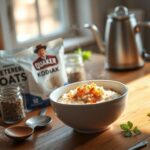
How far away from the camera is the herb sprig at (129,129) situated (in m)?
0.97

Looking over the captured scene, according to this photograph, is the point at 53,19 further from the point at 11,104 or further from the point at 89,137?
the point at 89,137

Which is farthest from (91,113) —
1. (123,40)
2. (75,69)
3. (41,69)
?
(123,40)

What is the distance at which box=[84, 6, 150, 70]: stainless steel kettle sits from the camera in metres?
1.52

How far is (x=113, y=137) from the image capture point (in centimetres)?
97

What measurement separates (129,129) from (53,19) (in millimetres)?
1363

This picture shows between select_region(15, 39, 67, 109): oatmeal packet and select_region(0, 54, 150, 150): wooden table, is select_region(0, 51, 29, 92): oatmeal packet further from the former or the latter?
select_region(0, 54, 150, 150): wooden table

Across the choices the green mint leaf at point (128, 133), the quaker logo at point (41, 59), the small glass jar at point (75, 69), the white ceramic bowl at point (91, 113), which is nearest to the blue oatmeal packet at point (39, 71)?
the quaker logo at point (41, 59)

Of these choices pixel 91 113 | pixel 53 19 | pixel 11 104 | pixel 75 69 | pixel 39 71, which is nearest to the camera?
pixel 91 113

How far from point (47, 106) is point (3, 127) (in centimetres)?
20

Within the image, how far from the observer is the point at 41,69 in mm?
1215

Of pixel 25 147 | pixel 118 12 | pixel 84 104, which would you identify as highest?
pixel 118 12

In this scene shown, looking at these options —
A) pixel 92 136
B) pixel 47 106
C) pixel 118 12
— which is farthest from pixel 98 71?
pixel 92 136

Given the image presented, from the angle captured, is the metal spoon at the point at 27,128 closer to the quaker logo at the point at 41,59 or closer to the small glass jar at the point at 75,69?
the quaker logo at the point at 41,59

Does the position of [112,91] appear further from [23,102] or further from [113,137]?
[23,102]
